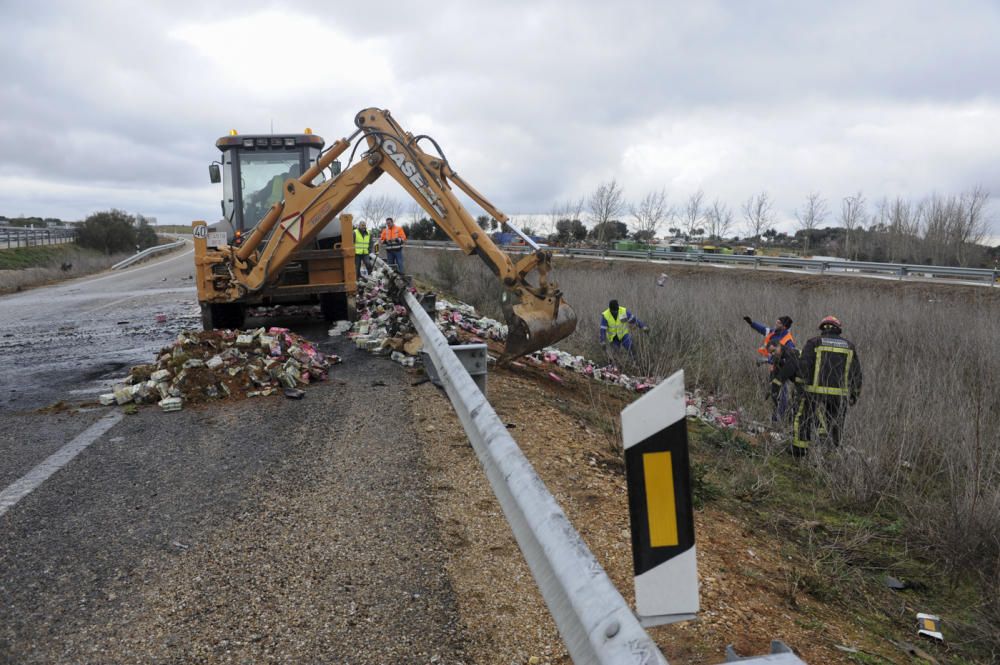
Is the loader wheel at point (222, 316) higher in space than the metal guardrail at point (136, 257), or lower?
lower

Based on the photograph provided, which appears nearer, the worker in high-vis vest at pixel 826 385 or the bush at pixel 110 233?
the worker in high-vis vest at pixel 826 385

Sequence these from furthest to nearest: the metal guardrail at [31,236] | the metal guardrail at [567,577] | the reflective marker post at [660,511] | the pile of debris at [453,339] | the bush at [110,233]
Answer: the bush at [110,233] → the metal guardrail at [31,236] → the pile of debris at [453,339] → the reflective marker post at [660,511] → the metal guardrail at [567,577]

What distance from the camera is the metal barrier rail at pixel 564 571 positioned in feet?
4.83

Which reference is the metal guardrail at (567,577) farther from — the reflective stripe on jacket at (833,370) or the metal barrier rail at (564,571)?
the reflective stripe on jacket at (833,370)

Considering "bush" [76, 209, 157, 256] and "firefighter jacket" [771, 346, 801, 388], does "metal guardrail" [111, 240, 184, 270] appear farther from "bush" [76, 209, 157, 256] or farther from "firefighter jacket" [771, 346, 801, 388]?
"firefighter jacket" [771, 346, 801, 388]

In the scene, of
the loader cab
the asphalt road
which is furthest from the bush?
the asphalt road

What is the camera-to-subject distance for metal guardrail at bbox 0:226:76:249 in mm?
31312

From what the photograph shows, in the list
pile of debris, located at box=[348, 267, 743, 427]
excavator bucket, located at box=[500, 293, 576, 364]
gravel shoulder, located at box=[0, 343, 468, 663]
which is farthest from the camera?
pile of debris, located at box=[348, 267, 743, 427]

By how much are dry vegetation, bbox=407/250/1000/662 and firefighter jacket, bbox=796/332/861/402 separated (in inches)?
13.4

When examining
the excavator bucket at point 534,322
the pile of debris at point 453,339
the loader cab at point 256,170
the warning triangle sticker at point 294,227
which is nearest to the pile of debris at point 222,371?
the pile of debris at point 453,339

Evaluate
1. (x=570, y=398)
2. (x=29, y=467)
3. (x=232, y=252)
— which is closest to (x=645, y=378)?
(x=570, y=398)

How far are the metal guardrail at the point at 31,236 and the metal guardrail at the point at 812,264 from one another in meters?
24.0

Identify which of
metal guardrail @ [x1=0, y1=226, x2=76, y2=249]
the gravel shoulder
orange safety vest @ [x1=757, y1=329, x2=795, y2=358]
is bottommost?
the gravel shoulder

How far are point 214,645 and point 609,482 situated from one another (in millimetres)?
2742
